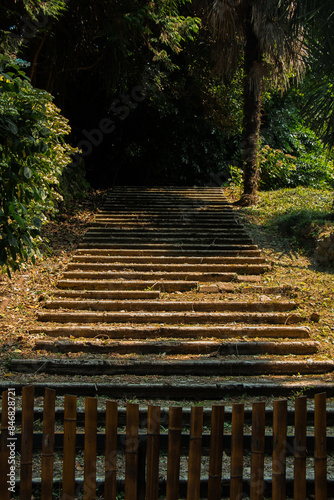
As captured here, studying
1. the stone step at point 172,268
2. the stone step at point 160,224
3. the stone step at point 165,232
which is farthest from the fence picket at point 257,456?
the stone step at point 160,224

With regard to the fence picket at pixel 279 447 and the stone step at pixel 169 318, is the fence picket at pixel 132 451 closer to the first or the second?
the fence picket at pixel 279 447

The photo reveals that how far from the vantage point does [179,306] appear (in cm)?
619

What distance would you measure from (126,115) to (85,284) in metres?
8.87

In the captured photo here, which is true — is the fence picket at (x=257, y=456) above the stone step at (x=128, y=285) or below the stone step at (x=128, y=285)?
above

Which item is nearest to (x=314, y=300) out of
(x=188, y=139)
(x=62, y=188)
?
(x=62, y=188)

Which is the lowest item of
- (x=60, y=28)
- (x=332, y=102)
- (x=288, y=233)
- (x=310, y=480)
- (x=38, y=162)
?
(x=310, y=480)

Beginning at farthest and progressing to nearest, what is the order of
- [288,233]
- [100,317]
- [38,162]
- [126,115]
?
1. [126,115]
2. [288,233]
3. [100,317]
4. [38,162]

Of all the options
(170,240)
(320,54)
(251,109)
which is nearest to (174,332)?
(170,240)

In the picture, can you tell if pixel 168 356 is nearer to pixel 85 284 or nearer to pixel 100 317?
pixel 100 317

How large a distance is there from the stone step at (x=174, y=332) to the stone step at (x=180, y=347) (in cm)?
23

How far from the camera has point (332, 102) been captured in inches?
253

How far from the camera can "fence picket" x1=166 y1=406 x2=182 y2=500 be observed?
7.49 feet

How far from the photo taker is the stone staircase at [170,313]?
15.8 ft

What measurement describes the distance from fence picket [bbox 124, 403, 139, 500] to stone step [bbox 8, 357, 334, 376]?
2.42m
